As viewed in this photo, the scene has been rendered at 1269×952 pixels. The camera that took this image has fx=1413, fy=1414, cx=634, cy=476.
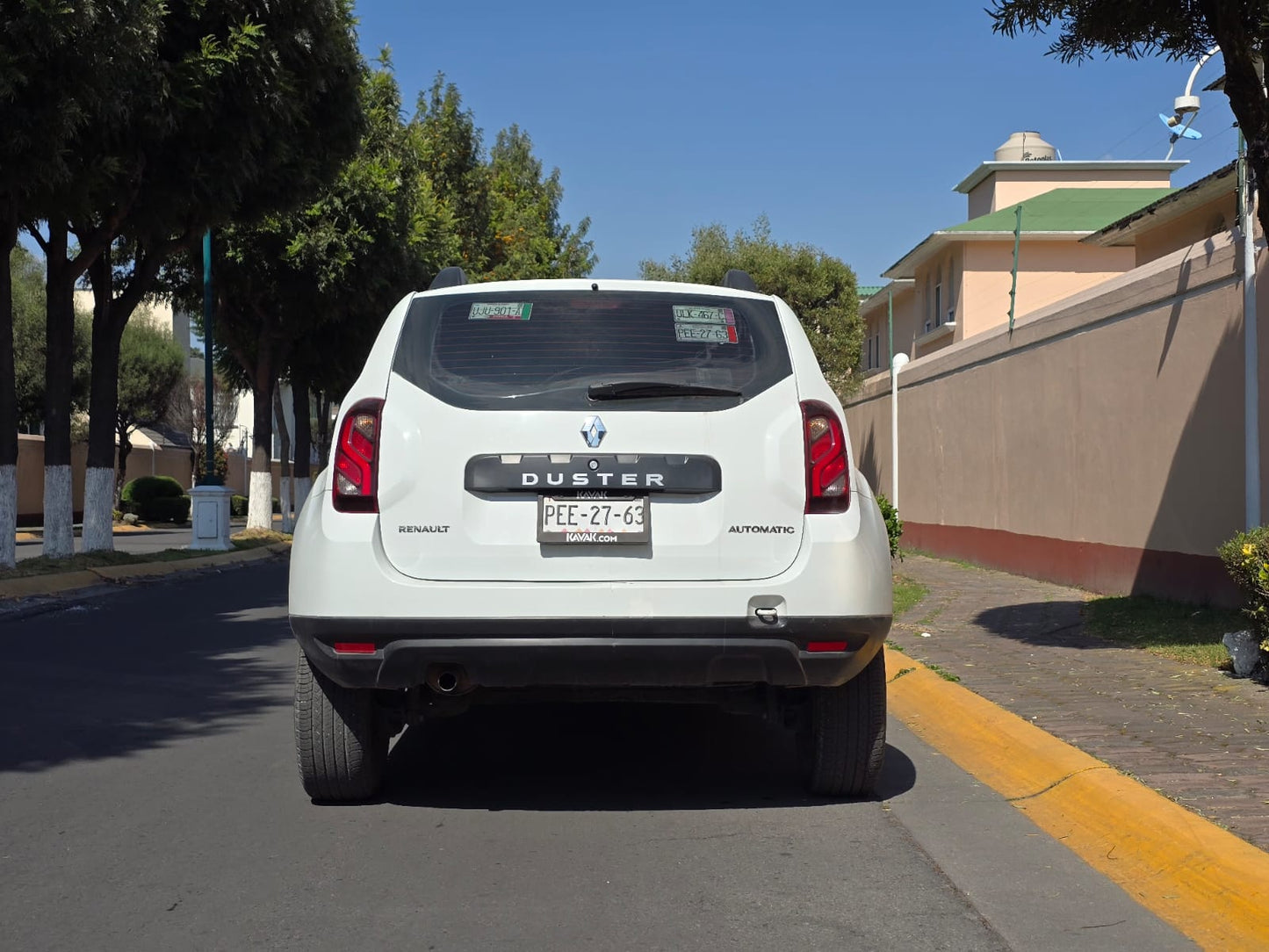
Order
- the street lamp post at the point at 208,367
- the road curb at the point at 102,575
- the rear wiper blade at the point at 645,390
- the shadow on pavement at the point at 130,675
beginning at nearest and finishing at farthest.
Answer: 1. the rear wiper blade at the point at 645,390
2. the shadow on pavement at the point at 130,675
3. the road curb at the point at 102,575
4. the street lamp post at the point at 208,367

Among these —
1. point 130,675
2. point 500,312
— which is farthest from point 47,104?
point 500,312

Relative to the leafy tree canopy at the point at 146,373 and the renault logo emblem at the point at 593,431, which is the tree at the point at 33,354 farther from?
the renault logo emblem at the point at 593,431

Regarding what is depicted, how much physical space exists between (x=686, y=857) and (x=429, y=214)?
27606mm

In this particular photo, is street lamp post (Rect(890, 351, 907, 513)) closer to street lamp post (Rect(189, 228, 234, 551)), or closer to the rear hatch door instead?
street lamp post (Rect(189, 228, 234, 551))

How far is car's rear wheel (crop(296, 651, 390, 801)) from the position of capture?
5.12 m

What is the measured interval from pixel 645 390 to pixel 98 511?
16175 millimetres

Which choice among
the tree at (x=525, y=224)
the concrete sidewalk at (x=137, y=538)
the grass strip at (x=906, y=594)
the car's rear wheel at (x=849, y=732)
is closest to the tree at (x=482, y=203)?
the tree at (x=525, y=224)

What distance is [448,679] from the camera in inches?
191

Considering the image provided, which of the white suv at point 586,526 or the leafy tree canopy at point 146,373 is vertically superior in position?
the leafy tree canopy at point 146,373

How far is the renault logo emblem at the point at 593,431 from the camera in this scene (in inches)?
189

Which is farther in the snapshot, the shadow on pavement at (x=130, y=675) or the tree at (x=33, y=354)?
the tree at (x=33, y=354)

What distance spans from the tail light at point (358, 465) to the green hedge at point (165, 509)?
134ft

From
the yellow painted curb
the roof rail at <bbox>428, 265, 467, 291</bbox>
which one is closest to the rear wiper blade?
the roof rail at <bbox>428, 265, 467, 291</bbox>

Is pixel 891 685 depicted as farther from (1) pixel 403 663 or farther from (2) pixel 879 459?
(2) pixel 879 459
